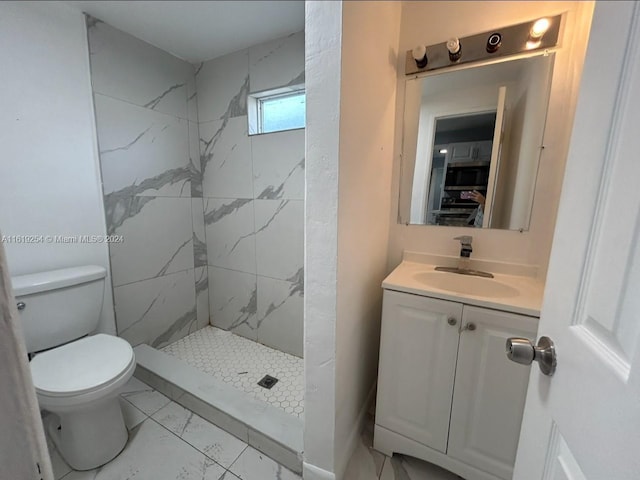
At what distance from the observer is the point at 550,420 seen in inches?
18.7

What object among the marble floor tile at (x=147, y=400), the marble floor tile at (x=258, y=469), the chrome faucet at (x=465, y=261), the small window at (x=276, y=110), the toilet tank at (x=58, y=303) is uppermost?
the small window at (x=276, y=110)

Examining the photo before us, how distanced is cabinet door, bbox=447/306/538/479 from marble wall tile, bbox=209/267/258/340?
1501 mm

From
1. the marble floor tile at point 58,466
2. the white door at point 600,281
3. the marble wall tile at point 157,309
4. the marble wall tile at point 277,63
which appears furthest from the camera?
the marble wall tile at point 157,309

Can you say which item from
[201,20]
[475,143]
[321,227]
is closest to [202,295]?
[321,227]

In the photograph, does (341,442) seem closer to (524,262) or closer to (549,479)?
(549,479)

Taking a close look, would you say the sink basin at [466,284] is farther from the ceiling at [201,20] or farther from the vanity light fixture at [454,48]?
the ceiling at [201,20]

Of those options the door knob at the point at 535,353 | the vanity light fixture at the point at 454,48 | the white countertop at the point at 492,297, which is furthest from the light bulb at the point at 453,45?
the door knob at the point at 535,353

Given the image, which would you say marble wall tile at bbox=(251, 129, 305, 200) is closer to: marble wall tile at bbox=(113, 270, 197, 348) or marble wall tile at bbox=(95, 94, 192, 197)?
marble wall tile at bbox=(95, 94, 192, 197)

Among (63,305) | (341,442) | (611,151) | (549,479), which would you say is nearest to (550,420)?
(549,479)

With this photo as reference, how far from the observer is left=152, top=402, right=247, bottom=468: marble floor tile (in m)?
1.25

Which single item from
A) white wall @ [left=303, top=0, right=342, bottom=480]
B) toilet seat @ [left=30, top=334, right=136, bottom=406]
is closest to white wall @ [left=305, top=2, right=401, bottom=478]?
white wall @ [left=303, top=0, right=342, bottom=480]

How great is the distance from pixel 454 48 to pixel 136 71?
74.0 inches

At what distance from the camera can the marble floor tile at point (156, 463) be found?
1.15 meters

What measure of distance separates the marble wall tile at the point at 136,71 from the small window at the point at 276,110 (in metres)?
0.56
